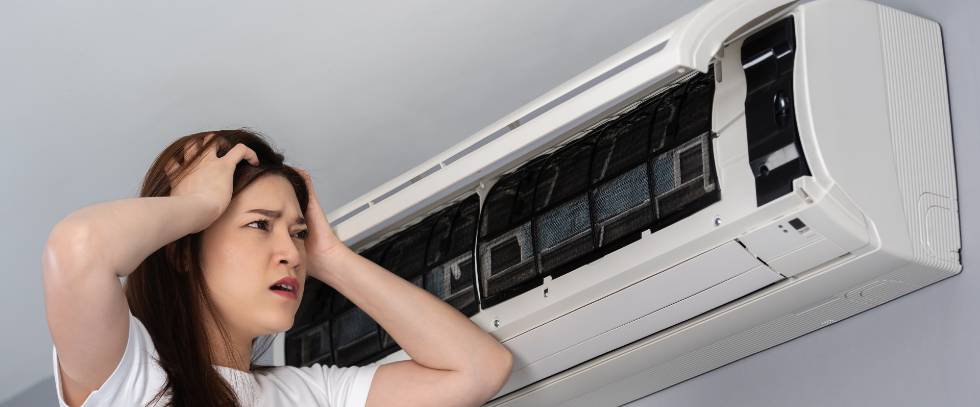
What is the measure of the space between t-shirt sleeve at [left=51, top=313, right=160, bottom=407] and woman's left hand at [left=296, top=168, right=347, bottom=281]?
1.45 feet

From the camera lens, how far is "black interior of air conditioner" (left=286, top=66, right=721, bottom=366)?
190cm

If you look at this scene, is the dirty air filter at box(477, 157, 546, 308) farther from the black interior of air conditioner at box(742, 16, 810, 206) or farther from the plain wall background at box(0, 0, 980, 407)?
the black interior of air conditioner at box(742, 16, 810, 206)

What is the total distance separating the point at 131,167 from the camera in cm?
255

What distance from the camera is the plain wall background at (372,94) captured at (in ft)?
6.44

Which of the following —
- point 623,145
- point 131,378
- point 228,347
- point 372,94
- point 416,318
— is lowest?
point 131,378

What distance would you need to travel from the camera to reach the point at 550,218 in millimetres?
2088

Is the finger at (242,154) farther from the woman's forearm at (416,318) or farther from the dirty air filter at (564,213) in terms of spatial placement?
the dirty air filter at (564,213)

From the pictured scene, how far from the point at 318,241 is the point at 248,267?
255 mm

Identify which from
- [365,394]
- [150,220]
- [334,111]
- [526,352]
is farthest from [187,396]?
[334,111]

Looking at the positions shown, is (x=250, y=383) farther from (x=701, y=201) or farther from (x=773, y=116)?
(x=773, y=116)

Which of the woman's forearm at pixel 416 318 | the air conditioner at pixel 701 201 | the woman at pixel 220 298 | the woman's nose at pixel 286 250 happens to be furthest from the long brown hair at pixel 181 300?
the air conditioner at pixel 701 201

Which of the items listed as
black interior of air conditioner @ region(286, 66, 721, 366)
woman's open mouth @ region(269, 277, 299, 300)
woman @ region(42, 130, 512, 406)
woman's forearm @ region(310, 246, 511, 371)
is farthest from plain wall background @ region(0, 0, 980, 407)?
woman's open mouth @ region(269, 277, 299, 300)

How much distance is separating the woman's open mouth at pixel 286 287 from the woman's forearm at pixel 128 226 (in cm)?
23

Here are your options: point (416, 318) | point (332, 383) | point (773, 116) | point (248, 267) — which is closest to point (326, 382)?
point (332, 383)
